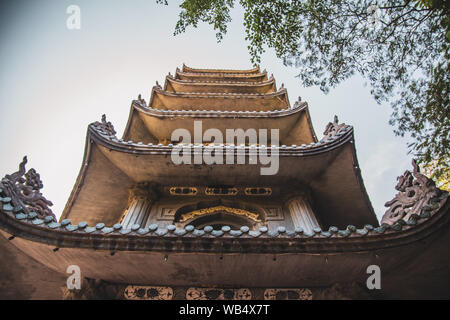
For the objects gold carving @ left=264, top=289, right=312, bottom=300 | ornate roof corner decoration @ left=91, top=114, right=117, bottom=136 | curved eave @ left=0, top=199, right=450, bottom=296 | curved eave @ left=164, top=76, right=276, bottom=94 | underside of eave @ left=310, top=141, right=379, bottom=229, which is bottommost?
gold carving @ left=264, top=289, right=312, bottom=300

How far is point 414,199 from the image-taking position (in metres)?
4.70

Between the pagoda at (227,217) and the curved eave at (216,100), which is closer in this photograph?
the pagoda at (227,217)

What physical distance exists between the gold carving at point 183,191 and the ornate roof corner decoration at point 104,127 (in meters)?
2.05

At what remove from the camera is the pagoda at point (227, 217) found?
3.90 m

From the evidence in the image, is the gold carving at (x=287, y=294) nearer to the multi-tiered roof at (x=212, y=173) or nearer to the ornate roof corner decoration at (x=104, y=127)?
the multi-tiered roof at (x=212, y=173)

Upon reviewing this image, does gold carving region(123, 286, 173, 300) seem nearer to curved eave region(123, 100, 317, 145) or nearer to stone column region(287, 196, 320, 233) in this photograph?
stone column region(287, 196, 320, 233)

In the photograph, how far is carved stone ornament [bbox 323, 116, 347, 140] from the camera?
654cm

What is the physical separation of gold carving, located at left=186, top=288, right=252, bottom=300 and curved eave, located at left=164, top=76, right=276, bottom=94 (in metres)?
9.62

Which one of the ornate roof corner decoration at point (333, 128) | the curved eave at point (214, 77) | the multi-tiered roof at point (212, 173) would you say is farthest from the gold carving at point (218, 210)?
the curved eave at point (214, 77)

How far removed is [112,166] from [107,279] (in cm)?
283

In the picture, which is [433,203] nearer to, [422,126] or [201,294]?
[422,126]

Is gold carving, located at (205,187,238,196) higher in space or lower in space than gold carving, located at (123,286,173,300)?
higher

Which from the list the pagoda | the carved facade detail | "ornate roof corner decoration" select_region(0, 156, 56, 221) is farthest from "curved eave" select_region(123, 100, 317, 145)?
"ornate roof corner decoration" select_region(0, 156, 56, 221)

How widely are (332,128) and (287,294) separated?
13.6 feet
